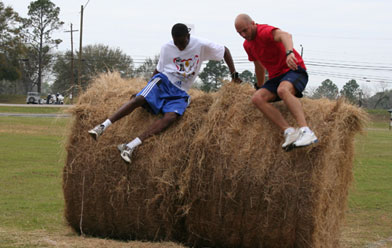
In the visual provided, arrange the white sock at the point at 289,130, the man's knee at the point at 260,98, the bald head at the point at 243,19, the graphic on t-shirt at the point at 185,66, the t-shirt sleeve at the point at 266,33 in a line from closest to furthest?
the white sock at the point at 289,130, the man's knee at the point at 260,98, the t-shirt sleeve at the point at 266,33, the bald head at the point at 243,19, the graphic on t-shirt at the point at 185,66

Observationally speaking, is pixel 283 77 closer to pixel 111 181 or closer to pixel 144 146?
pixel 144 146

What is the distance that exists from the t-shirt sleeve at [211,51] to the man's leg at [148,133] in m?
1.02

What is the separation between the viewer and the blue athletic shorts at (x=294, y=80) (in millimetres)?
6078

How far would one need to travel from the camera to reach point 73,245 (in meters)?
6.20

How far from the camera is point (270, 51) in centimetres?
630

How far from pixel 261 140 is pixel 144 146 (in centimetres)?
133

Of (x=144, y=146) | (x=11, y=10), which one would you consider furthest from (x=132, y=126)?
(x=11, y=10)

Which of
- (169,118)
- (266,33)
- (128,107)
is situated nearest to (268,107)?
(266,33)

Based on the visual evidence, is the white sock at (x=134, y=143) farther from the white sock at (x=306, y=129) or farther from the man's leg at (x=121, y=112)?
the white sock at (x=306, y=129)

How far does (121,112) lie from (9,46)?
61.2 meters

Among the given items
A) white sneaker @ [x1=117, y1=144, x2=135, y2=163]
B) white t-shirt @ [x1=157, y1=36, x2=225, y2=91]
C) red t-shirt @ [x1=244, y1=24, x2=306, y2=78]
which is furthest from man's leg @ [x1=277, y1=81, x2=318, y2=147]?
white sneaker @ [x1=117, y1=144, x2=135, y2=163]

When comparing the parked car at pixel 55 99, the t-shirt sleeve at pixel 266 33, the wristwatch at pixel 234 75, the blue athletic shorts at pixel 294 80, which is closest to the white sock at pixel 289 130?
the blue athletic shorts at pixel 294 80

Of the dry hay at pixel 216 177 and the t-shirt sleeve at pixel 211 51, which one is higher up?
the t-shirt sleeve at pixel 211 51

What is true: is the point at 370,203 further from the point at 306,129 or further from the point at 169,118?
the point at 169,118
